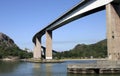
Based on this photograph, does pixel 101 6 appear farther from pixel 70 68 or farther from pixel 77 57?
pixel 77 57

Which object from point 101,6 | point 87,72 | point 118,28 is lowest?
point 87,72

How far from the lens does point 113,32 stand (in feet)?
154

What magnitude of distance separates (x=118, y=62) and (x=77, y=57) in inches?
5909

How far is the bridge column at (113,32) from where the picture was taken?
47.0 metres

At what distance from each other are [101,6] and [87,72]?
14.4 metres

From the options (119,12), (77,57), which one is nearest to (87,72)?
(119,12)

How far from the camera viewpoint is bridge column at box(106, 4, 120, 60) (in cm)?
4697

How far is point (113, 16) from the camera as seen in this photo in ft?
155

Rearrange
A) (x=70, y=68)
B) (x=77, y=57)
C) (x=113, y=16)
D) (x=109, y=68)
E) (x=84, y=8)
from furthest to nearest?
(x=77, y=57)
(x=84, y=8)
(x=113, y=16)
(x=70, y=68)
(x=109, y=68)

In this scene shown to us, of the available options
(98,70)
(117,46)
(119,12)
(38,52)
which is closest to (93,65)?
(98,70)

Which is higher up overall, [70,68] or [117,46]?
[117,46]

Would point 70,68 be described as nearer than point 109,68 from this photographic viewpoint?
No

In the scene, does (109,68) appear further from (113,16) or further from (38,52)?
(38,52)

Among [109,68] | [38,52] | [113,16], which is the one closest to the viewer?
[109,68]
